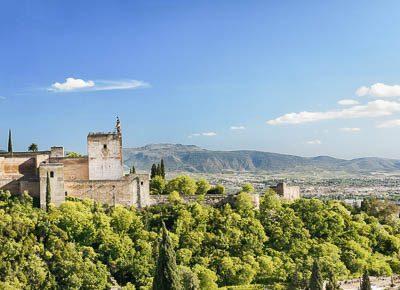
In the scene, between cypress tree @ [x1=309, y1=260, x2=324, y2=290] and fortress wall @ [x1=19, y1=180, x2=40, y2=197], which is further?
fortress wall @ [x1=19, y1=180, x2=40, y2=197]

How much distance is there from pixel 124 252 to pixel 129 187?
6.61 m

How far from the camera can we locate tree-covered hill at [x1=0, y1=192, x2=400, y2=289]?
38.2 meters

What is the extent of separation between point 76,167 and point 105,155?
2.53m

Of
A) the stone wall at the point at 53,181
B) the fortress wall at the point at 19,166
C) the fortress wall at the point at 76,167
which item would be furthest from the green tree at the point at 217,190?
the fortress wall at the point at 19,166

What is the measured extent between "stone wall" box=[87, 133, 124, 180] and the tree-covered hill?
3.12 meters

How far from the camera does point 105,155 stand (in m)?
47.1

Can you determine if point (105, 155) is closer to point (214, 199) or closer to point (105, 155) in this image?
point (105, 155)

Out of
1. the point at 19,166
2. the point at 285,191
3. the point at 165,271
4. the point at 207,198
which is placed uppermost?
the point at 19,166

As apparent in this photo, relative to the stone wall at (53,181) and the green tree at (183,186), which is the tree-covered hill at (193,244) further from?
the green tree at (183,186)

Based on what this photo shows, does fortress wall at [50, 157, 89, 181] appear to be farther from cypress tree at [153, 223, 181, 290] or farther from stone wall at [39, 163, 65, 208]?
cypress tree at [153, 223, 181, 290]

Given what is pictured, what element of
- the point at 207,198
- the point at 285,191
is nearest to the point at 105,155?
the point at 207,198

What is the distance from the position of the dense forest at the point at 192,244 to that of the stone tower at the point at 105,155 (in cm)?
351

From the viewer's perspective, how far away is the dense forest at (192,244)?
38.2m

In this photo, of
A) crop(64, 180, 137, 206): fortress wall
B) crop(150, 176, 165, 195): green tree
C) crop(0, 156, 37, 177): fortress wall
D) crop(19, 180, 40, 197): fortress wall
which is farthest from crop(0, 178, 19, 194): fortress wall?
crop(150, 176, 165, 195): green tree
